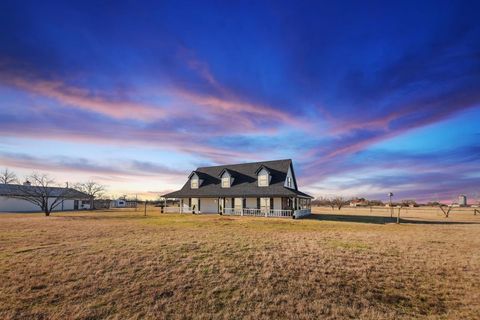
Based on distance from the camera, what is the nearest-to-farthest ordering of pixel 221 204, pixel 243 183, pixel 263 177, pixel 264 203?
pixel 264 203
pixel 263 177
pixel 243 183
pixel 221 204

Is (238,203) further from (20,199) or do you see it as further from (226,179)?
(20,199)

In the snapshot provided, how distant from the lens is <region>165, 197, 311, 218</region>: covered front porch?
33656mm

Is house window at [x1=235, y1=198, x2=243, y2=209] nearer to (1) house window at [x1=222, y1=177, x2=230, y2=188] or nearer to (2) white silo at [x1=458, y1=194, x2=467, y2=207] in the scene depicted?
(1) house window at [x1=222, y1=177, x2=230, y2=188]

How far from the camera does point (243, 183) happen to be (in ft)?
125

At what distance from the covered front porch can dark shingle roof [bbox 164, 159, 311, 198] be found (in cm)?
134

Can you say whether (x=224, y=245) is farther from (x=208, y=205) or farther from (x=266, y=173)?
(x=208, y=205)

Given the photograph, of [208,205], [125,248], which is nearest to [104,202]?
[208,205]

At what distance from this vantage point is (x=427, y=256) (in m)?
11.4

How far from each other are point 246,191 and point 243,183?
2809 mm

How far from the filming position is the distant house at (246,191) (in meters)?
34.2

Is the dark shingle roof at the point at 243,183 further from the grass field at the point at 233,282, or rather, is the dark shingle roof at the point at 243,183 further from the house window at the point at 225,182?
the grass field at the point at 233,282

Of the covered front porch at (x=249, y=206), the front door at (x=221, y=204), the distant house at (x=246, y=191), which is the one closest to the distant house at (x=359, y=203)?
the distant house at (x=246, y=191)

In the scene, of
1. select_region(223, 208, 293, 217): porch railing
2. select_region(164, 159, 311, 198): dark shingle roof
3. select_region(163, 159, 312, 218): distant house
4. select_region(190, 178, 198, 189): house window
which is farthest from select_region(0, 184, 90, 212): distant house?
select_region(223, 208, 293, 217): porch railing

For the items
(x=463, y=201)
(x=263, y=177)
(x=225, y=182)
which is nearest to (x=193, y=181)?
(x=225, y=182)
